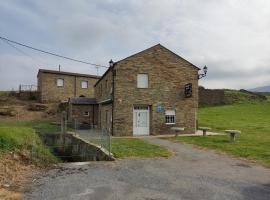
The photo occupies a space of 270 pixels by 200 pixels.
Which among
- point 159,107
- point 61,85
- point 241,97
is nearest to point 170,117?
point 159,107

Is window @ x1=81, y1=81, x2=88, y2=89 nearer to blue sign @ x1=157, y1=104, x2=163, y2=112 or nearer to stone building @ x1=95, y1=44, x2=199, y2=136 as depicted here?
stone building @ x1=95, y1=44, x2=199, y2=136

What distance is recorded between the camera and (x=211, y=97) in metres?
54.8

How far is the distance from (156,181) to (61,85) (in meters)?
39.0

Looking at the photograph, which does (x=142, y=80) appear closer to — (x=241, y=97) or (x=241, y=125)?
(x=241, y=125)

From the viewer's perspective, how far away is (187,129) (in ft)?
89.5

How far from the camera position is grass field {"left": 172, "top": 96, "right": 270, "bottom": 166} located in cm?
1620

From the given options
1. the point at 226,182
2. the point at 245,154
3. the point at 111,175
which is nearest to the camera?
the point at 226,182

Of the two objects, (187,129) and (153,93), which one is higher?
(153,93)

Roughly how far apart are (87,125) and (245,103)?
32022 millimetres

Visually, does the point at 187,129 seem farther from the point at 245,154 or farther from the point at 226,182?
the point at 226,182

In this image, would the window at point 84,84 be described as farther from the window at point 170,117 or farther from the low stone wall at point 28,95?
the window at point 170,117

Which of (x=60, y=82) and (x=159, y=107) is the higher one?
(x=60, y=82)

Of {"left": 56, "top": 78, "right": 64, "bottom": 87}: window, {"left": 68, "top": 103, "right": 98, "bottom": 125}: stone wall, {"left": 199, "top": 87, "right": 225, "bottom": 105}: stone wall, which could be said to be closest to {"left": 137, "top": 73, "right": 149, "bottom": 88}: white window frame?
{"left": 68, "top": 103, "right": 98, "bottom": 125}: stone wall

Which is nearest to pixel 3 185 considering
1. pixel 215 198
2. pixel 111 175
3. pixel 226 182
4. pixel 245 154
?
pixel 111 175
